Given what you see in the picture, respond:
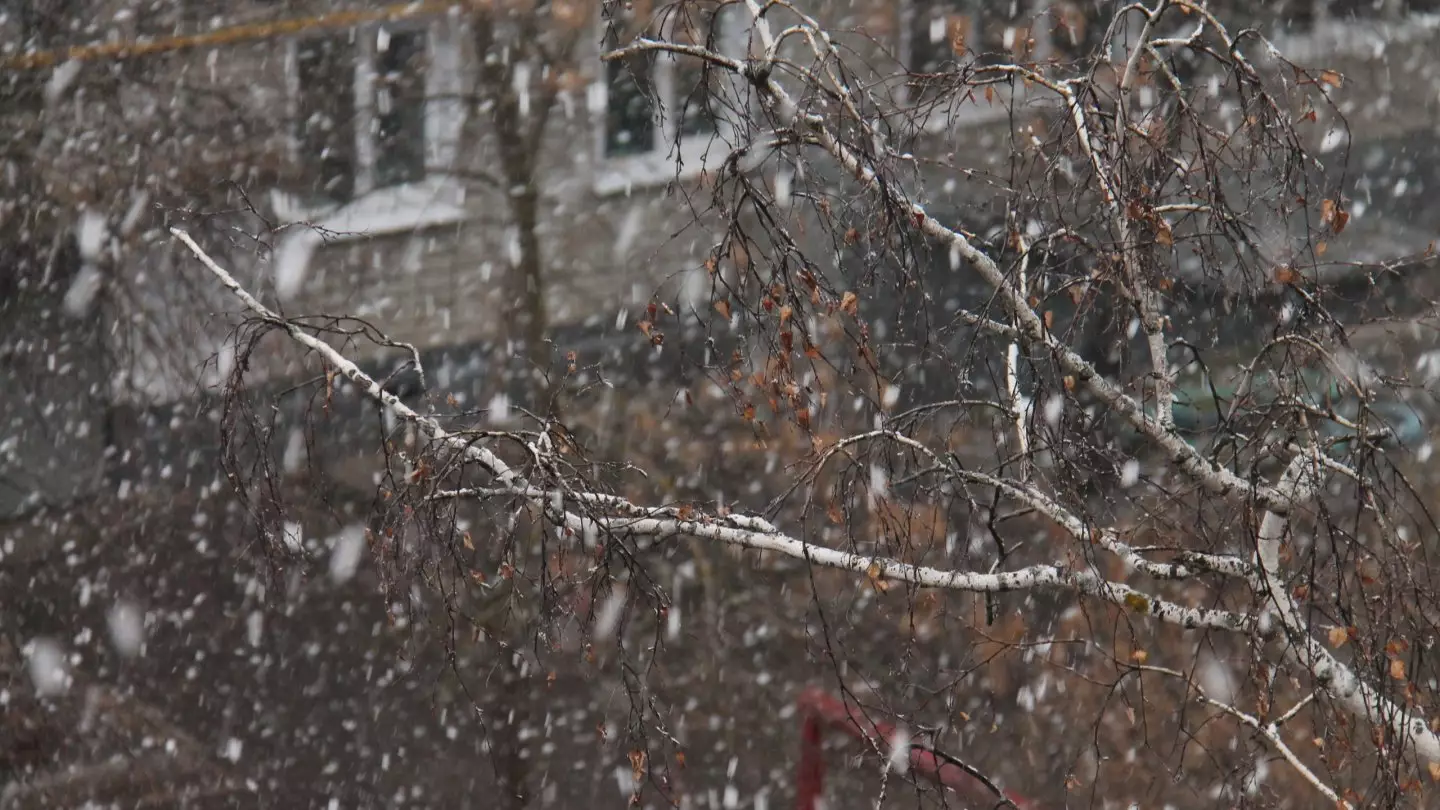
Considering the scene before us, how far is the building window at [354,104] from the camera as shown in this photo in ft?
31.1

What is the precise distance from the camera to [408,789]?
8156 mm

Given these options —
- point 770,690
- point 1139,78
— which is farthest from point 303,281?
point 1139,78

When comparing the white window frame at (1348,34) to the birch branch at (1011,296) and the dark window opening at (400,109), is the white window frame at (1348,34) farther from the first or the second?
the birch branch at (1011,296)

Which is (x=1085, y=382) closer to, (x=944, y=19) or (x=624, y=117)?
(x=944, y=19)

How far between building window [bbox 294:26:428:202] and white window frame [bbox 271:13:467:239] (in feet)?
0.06

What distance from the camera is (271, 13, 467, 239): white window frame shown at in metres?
9.52

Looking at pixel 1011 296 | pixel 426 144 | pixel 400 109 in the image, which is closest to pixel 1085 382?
pixel 1011 296

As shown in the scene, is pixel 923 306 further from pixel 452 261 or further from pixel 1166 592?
pixel 452 261

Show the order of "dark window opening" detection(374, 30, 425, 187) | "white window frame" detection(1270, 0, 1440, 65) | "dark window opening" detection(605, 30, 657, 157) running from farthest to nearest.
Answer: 1. "white window frame" detection(1270, 0, 1440, 65)
2. "dark window opening" detection(605, 30, 657, 157)
3. "dark window opening" detection(374, 30, 425, 187)

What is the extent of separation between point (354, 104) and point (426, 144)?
2.45 feet

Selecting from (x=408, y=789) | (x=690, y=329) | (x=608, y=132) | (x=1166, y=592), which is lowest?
(x=408, y=789)

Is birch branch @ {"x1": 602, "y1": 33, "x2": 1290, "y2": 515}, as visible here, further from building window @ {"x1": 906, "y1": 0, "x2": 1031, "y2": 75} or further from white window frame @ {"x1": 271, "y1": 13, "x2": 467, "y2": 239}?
building window @ {"x1": 906, "y1": 0, "x2": 1031, "y2": 75}

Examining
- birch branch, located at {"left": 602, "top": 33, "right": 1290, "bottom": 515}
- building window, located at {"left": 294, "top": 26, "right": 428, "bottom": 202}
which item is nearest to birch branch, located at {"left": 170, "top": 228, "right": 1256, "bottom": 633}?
birch branch, located at {"left": 602, "top": 33, "right": 1290, "bottom": 515}

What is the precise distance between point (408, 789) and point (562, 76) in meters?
4.44
